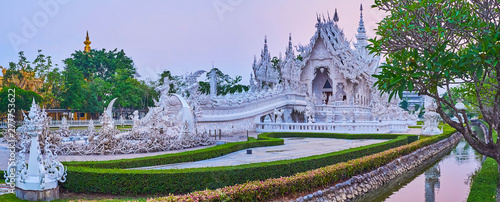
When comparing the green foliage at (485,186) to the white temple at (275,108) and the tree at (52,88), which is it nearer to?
the white temple at (275,108)

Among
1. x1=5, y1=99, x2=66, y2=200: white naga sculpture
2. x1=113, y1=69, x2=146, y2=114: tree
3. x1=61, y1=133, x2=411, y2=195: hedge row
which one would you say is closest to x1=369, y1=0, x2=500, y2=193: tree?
x1=61, y1=133, x2=411, y2=195: hedge row

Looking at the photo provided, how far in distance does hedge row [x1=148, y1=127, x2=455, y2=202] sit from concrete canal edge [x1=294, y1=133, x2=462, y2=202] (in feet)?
0.61

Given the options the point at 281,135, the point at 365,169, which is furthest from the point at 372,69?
the point at 365,169

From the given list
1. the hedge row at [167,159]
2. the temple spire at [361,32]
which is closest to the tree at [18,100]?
the hedge row at [167,159]

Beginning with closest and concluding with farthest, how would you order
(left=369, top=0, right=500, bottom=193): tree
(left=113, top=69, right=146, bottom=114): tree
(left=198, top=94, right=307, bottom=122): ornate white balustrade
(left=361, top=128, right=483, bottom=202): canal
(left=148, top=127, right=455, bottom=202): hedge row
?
(left=369, top=0, right=500, bottom=193): tree < (left=148, top=127, right=455, bottom=202): hedge row < (left=361, top=128, right=483, bottom=202): canal < (left=198, top=94, right=307, bottom=122): ornate white balustrade < (left=113, top=69, right=146, bottom=114): tree

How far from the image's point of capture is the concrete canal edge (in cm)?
902

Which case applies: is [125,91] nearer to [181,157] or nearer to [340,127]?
[340,127]

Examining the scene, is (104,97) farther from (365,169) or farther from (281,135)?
(365,169)

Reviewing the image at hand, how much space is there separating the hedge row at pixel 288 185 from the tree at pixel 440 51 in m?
2.76

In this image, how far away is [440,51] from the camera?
6.28 m

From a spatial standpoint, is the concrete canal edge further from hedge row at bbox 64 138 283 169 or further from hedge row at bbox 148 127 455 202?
hedge row at bbox 64 138 283 169

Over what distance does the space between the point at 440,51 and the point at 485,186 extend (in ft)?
14.9


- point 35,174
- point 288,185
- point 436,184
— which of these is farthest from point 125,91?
point 288,185

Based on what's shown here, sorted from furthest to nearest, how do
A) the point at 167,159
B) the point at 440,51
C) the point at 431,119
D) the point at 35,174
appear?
the point at 431,119 → the point at 167,159 → the point at 35,174 → the point at 440,51
